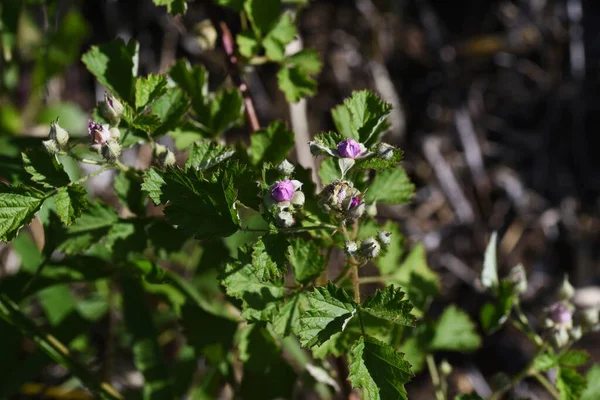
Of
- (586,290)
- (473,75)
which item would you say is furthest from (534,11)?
(586,290)

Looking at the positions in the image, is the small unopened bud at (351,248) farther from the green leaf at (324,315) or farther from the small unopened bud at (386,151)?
the small unopened bud at (386,151)

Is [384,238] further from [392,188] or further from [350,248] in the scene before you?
[392,188]

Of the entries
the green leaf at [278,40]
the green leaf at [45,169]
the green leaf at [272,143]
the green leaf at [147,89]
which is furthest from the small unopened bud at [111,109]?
the green leaf at [278,40]

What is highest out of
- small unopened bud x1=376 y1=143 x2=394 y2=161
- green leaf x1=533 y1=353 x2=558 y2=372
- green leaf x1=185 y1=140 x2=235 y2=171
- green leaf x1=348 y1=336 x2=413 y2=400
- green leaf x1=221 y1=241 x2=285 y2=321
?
small unopened bud x1=376 y1=143 x2=394 y2=161

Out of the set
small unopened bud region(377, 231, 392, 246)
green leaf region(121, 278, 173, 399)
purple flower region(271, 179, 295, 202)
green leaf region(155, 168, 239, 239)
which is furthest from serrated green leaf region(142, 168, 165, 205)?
green leaf region(121, 278, 173, 399)

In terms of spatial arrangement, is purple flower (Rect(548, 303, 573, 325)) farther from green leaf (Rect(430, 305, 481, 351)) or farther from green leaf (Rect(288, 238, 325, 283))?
green leaf (Rect(288, 238, 325, 283))

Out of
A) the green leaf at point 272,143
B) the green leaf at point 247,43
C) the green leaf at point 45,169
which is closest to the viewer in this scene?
the green leaf at point 45,169
